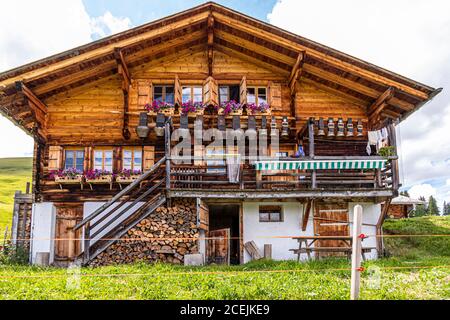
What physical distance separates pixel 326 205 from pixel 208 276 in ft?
25.2

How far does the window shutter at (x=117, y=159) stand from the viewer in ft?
53.9

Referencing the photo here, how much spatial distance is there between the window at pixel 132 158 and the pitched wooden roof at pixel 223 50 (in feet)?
9.97

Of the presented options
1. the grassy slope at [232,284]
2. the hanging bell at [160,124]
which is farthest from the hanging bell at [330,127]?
the grassy slope at [232,284]

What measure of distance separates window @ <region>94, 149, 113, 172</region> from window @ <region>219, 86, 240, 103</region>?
4.66 m

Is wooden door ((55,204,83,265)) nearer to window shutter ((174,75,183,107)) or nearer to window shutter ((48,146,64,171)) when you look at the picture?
window shutter ((48,146,64,171))

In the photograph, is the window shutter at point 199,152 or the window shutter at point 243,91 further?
the window shutter at point 243,91

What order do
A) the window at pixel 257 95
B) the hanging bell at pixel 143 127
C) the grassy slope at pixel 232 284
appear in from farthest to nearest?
1. the window at pixel 257 95
2. the hanging bell at pixel 143 127
3. the grassy slope at pixel 232 284

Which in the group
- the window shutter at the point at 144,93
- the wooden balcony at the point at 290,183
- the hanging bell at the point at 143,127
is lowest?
the wooden balcony at the point at 290,183

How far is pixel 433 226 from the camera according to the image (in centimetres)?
2125

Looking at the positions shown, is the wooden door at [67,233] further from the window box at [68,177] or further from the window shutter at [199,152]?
the window shutter at [199,152]

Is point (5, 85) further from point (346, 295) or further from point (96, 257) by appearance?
point (346, 295)

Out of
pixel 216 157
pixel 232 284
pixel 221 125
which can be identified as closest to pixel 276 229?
pixel 216 157

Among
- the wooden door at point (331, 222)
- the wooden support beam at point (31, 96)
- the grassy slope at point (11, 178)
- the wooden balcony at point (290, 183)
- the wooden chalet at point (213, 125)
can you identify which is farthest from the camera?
the grassy slope at point (11, 178)
